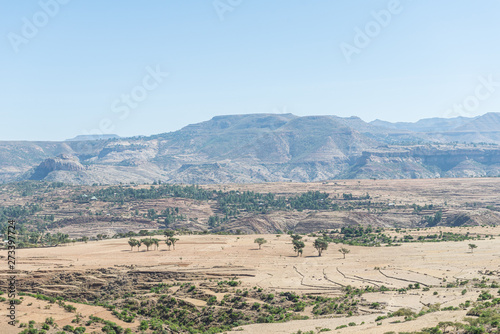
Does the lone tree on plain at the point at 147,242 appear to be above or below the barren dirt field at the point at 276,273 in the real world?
above

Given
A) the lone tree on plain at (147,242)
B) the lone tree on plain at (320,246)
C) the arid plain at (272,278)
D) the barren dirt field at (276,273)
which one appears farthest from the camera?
the lone tree on plain at (147,242)

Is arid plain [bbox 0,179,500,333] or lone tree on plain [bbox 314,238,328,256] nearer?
arid plain [bbox 0,179,500,333]

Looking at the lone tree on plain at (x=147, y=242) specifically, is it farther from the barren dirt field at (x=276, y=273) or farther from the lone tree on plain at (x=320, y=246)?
the lone tree on plain at (x=320, y=246)

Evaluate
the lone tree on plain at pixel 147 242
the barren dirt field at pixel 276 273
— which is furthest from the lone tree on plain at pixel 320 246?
the lone tree on plain at pixel 147 242

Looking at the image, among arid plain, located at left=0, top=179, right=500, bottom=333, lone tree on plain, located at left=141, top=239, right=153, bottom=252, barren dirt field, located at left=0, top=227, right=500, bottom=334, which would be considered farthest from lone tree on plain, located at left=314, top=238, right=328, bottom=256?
lone tree on plain, located at left=141, top=239, right=153, bottom=252

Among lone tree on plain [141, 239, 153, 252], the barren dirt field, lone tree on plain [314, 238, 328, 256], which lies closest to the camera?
the barren dirt field

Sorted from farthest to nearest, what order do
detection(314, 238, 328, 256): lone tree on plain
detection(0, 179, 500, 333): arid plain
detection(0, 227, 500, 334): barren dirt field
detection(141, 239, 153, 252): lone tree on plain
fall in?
detection(141, 239, 153, 252): lone tree on plain < detection(314, 238, 328, 256): lone tree on plain < detection(0, 227, 500, 334): barren dirt field < detection(0, 179, 500, 333): arid plain

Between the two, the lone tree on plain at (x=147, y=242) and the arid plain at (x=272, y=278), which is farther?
the lone tree on plain at (x=147, y=242)

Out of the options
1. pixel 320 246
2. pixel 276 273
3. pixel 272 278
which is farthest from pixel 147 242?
pixel 272 278

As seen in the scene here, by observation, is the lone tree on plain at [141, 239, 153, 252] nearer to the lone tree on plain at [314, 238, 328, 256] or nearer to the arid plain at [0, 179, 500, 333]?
the arid plain at [0, 179, 500, 333]
